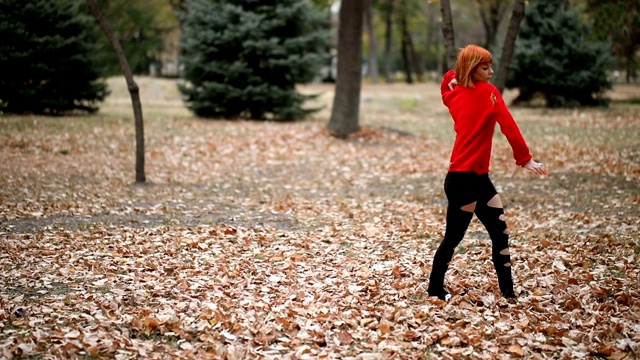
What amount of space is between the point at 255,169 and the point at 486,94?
871 cm

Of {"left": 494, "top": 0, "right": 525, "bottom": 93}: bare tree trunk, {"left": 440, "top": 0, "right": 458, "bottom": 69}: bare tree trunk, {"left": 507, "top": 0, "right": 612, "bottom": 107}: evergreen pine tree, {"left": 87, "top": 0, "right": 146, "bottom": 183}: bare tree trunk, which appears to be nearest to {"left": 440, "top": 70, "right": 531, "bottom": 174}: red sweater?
{"left": 440, "top": 0, "right": 458, "bottom": 69}: bare tree trunk

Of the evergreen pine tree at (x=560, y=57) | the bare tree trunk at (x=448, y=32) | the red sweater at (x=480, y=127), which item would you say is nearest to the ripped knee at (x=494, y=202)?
the red sweater at (x=480, y=127)

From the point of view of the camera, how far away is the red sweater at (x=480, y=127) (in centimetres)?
481

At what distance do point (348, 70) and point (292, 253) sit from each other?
10335mm

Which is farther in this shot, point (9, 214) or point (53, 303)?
point (9, 214)

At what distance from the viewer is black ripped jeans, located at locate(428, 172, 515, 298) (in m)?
4.93

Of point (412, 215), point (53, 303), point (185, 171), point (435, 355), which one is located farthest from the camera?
point (185, 171)

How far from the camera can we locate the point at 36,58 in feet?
53.9

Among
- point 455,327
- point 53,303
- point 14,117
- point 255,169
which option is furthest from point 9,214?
point 14,117

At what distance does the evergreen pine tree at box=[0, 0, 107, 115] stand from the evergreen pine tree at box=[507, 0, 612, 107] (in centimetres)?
1493

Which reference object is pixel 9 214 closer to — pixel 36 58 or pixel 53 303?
pixel 53 303

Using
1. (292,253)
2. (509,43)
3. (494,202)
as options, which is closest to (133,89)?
(292,253)

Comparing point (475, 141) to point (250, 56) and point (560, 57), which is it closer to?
point (250, 56)

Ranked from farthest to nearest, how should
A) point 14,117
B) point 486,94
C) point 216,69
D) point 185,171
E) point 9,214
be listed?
point 216,69
point 14,117
point 185,171
point 9,214
point 486,94
